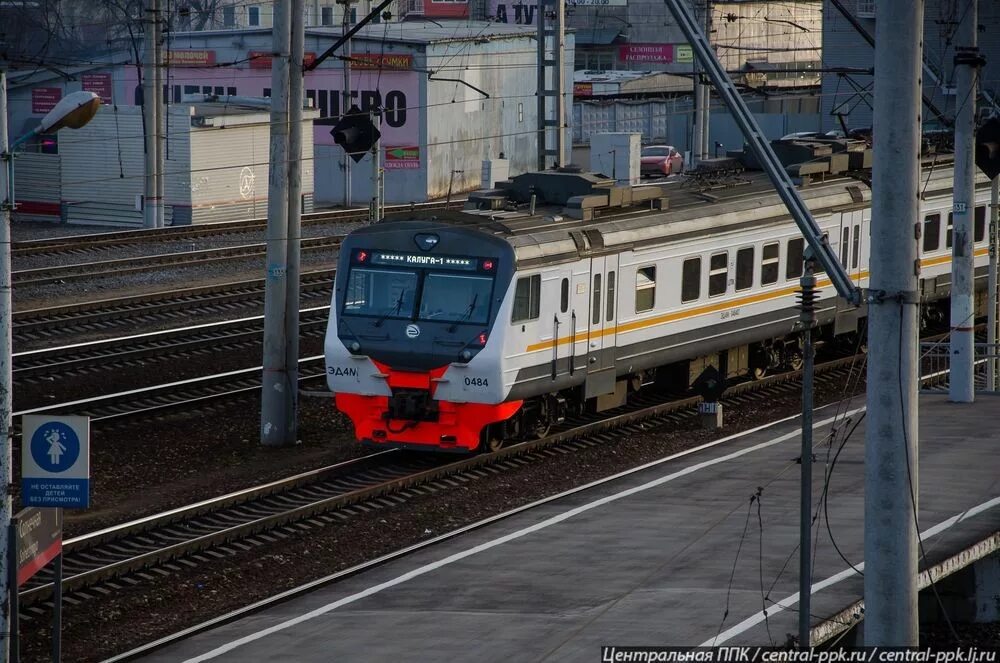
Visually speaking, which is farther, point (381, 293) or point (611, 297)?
point (611, 297)

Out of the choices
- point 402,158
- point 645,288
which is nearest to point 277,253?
point 645,288

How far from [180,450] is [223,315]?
9517mm

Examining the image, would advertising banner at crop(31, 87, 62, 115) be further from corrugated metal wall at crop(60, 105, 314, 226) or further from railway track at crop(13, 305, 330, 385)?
railway track at crop(13, 305, 330, 385)

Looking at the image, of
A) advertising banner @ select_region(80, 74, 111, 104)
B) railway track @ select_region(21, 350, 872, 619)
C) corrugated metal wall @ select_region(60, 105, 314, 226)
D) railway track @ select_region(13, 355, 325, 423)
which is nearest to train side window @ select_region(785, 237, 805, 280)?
railway track @ select_region(21, 350, 872, 619)

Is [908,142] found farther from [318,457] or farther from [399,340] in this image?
[318,457]

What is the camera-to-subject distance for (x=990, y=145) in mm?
19594

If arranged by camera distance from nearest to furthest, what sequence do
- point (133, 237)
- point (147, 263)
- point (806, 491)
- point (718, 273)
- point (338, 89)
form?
point (806, 491) → point (718, 273) → point (147, 263) → point (133, 237) → point (338, 89)

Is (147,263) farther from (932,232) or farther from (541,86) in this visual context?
(932,232)

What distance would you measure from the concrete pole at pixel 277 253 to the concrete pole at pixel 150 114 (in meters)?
20.6

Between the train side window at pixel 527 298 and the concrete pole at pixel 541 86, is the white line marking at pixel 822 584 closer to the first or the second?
the train side window at pixel 527 298

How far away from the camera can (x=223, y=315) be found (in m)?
29.0

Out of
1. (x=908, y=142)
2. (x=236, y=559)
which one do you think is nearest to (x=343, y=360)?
(x=236, y=559)

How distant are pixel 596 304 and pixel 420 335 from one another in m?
Answer: 2.68

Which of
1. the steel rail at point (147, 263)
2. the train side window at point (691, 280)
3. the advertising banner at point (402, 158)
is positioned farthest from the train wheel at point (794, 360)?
the advertising banner at point (402, 158)
